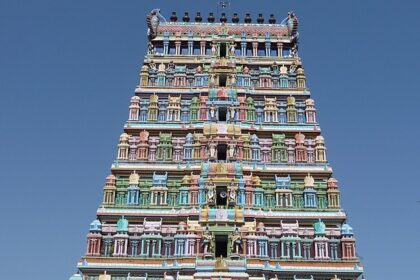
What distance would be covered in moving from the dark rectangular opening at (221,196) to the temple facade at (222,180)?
7 centimetres

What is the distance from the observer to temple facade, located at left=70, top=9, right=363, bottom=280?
3541 centimetres

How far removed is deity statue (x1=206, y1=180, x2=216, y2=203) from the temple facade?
0.22 feet

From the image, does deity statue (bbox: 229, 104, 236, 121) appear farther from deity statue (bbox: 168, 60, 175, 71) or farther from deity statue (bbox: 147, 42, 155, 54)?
deity statue (bbox: 147, 42, 155, 54)

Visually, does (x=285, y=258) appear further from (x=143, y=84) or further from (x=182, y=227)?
(x=143, y=84)

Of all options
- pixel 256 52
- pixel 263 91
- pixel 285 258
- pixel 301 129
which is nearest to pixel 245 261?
pixel 285 258

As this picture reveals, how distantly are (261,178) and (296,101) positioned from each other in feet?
24.1

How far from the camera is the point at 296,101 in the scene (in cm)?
4319

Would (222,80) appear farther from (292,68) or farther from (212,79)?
(292,68)

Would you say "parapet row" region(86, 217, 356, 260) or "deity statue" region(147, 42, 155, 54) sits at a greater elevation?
"deity statue" region(147, 42, 155, 54)

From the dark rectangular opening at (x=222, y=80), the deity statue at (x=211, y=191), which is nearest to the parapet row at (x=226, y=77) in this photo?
the dark rectangular opening at (x=222, y=80)

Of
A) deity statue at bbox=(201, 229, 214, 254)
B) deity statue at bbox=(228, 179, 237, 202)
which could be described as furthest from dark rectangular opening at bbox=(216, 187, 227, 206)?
deity statue at bbox=(201, 229, 214, 254)

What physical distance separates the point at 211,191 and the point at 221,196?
95cm

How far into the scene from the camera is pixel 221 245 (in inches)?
1447

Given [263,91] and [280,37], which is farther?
[280,37]
